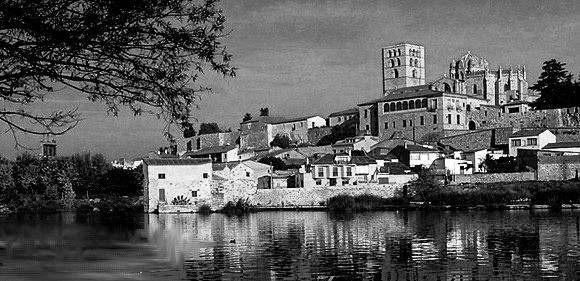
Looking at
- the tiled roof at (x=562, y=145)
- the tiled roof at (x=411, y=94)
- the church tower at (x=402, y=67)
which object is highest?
the church tower at (x=402, y=67)

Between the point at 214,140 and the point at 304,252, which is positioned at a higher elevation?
the point at 214,140

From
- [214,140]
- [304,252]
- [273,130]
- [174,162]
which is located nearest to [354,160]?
[174,162]

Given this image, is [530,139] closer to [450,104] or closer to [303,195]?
[450,104]

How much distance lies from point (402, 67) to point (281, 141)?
20.8 m

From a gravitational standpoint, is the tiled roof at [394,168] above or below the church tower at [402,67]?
below

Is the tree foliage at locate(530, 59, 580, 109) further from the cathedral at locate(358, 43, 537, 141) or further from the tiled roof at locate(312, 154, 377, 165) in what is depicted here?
the tiled roof at locate(312, 154, 377, 165)

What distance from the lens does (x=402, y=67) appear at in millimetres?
93500

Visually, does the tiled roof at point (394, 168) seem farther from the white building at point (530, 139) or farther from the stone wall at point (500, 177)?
the white building at point (530, 139)

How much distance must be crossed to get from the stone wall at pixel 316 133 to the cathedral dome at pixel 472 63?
21221 millimetres

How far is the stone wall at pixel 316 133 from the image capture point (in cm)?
8188

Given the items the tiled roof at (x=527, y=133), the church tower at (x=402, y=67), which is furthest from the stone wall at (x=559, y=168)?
the church tower at (x=402, y=67)

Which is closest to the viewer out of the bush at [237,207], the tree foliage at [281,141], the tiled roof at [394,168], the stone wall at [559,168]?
the bush at [237,207]

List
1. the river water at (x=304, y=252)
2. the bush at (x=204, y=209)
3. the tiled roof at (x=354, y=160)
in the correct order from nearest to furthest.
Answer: the river water at (x=304, y=252), the bush at (x=204, y=209), the tiled roof at (x=354, y=160)

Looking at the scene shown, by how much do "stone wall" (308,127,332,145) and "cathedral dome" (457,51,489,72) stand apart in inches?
835
